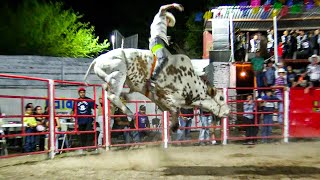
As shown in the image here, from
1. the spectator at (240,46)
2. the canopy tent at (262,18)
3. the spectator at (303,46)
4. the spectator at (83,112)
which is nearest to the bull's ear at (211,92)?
the spectator at (83,112)

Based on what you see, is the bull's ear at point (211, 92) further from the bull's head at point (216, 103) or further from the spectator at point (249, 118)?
the spectator at point (249, 118)

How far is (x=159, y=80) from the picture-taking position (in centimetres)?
635

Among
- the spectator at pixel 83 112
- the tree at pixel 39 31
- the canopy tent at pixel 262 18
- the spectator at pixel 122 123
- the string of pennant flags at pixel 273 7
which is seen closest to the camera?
the spectator at pixel 83 112

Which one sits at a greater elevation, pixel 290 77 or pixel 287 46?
pixel 287 46

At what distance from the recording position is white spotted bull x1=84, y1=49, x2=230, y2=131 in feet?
19.9

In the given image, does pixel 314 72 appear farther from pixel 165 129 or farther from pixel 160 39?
pixel 160 39

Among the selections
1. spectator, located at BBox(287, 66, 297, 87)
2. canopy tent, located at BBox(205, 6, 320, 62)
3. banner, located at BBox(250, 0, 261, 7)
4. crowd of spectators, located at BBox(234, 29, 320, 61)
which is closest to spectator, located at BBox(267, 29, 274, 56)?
crowd of spectators, located at BBox(234, 29, 320, 61)

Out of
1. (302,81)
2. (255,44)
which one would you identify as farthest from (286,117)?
(255,44)

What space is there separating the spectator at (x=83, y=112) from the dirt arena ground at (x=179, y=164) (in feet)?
2.74

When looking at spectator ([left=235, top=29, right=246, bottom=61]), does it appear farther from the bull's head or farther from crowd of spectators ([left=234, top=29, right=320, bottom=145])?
the bull's head

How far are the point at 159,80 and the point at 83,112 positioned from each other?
4.01 metres

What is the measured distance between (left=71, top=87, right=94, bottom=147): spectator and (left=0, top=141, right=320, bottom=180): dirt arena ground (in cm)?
83

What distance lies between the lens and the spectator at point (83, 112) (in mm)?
9846

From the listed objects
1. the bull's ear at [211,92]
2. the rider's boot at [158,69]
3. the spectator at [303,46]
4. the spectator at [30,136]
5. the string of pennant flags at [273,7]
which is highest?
the string of pennant flags at [273,7]
